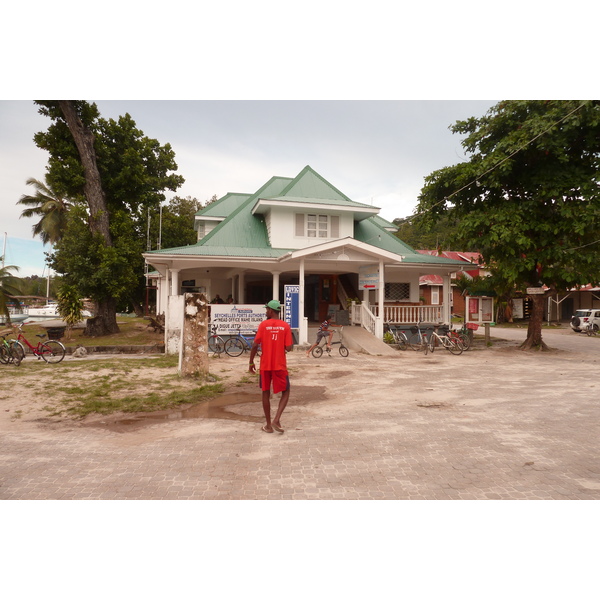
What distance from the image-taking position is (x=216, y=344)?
15469mm

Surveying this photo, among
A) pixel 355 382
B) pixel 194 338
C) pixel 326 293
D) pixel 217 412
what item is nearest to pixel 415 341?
pixel 326 293

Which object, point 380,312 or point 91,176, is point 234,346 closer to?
point 380,312

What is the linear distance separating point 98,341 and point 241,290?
277 inches

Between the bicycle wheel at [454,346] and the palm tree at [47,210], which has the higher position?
the palm tree at [47,210]

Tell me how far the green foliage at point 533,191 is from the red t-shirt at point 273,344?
461 inches

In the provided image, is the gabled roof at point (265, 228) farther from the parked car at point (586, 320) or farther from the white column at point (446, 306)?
the parked car at point (586, 320)

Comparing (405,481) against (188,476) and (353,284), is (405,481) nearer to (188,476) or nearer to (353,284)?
(188,476)

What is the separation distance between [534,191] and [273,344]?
1400 centimetres

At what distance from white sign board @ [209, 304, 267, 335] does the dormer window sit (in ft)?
16.0

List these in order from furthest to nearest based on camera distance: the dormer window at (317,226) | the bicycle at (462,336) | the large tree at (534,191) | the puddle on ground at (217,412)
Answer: the dormer window at (317,226)
the bicycle at (462,336)
the large tree at (534,191)
the puddle on ground at (217,412)

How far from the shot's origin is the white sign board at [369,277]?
56.5ft

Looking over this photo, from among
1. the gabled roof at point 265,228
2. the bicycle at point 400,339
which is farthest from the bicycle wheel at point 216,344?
the bicycle at point 400,339

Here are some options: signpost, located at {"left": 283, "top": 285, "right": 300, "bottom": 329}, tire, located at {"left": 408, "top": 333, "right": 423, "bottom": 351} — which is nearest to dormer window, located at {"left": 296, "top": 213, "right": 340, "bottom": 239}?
signpost, located at {"left": 283, "top": 285, "right": 300, "bottom": 329}

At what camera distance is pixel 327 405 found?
7949mm
